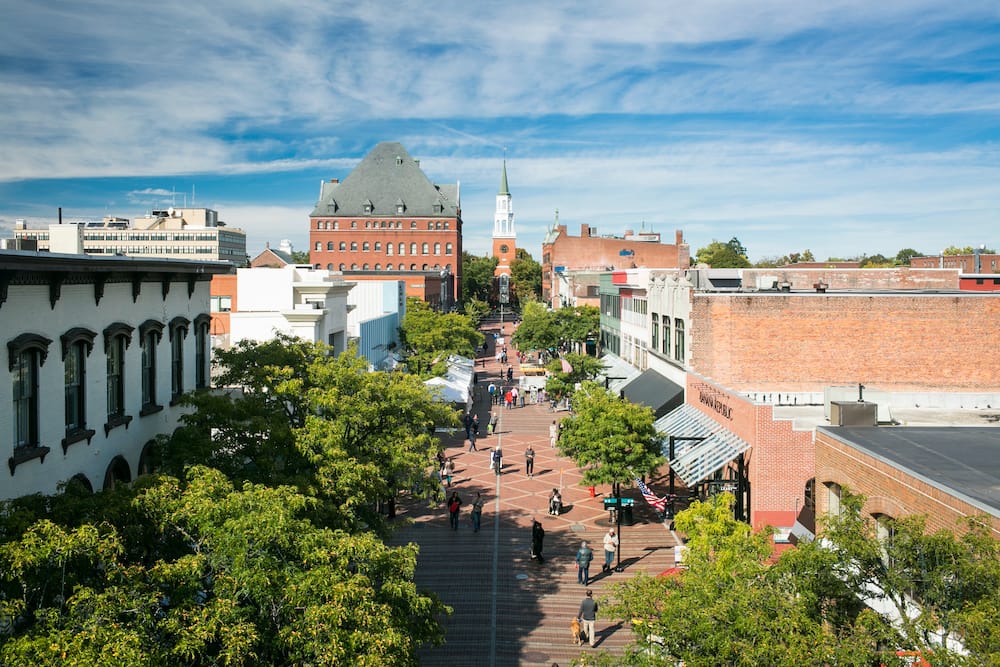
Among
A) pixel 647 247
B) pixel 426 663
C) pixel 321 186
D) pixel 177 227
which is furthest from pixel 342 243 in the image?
pixel 426 663

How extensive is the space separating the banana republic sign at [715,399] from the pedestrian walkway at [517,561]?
16.0 ft

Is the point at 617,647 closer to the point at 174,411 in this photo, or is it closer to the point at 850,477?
the point at 850,477

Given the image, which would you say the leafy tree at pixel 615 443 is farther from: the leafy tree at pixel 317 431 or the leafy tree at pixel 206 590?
the leafy tree at pixel 206 590

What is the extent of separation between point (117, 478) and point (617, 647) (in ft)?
40.3

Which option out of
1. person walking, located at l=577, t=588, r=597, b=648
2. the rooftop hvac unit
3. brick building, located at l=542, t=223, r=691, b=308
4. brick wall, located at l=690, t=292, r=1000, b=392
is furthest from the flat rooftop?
brick building, located at l=542, t=223, r=691, b=308

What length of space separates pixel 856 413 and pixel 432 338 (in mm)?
41150

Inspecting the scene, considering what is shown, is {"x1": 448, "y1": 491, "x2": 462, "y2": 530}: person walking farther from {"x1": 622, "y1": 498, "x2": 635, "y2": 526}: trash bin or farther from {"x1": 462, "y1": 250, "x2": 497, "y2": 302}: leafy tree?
{"x1": 462, "y1": 250, "x2": 497, "y2": 302}: leafy tree

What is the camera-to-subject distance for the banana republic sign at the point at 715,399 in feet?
95.4

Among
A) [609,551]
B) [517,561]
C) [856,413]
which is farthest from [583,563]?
[856,413]

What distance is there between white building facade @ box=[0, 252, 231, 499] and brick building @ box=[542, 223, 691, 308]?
284 feet

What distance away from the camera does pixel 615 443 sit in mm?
28781

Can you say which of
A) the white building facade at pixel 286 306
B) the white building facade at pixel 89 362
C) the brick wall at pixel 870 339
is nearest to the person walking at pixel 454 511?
the white building facade at pixel 286 306

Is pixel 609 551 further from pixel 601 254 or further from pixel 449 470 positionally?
pixel 601 254

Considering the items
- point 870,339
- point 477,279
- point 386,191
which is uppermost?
point 386,191
